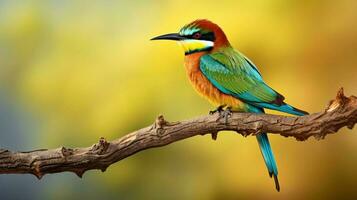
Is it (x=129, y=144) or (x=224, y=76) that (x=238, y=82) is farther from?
(x=129, y=144)

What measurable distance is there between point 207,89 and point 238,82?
0.13 m

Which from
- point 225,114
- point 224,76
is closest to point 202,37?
point 224,76

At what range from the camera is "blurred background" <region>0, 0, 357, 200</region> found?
2764 mm

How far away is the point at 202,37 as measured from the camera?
2596 millimetres

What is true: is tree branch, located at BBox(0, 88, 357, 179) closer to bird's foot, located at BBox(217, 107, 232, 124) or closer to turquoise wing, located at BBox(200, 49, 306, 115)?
bird's foot, located at BBox(217, 107, 232, 124)

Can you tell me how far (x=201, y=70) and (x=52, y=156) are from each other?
2.27ft

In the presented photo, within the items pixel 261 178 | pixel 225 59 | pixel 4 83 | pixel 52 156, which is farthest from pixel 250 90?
pixel 4 83

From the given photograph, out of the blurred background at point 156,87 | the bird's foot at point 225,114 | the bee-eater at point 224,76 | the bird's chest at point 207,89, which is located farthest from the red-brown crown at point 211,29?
the bird's foot at point 225,114

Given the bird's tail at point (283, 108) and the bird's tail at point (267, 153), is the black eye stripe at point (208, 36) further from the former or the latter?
the bird's tail at point (267, 153)

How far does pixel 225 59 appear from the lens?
257 cm

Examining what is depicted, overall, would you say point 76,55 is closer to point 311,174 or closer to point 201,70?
point 201,70

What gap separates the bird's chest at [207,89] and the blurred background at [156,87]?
284 mm

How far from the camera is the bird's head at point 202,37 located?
2592 millimetres

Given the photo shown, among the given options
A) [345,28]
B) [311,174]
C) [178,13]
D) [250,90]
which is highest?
[178,13]
